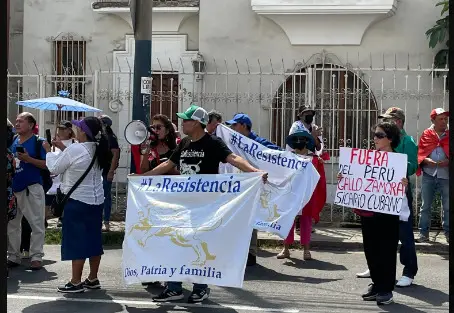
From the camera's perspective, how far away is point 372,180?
737 cm

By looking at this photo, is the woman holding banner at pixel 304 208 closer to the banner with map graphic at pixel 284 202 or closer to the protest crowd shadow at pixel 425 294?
the banner with map graphic at pixel 284 202

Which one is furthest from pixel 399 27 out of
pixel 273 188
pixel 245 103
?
pixel 273 188

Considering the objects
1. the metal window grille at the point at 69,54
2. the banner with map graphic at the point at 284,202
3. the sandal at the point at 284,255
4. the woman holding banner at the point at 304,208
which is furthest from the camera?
the metal window grille at the point at 69,54

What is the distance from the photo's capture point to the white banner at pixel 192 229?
255 inches

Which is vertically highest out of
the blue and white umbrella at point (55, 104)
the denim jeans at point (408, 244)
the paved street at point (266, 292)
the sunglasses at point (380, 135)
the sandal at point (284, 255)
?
the blue and white umbrella at point (55, 104)

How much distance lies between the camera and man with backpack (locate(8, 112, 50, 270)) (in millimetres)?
8758

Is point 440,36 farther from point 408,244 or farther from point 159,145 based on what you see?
point 159,145

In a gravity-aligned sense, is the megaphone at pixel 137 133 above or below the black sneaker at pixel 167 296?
above

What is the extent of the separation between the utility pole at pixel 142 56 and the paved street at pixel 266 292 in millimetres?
2061

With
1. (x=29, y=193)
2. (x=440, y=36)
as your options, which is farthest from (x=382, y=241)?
(x=440, y=36)

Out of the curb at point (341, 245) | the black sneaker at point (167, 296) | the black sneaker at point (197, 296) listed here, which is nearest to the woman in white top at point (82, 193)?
the black sneaker at point (167, 296)

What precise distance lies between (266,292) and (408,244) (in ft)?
4.97

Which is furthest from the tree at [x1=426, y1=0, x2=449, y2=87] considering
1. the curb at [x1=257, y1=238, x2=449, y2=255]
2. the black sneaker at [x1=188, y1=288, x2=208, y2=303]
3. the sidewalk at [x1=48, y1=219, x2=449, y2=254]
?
the black sneaker at [x1=188, y1=288, x2=208, y2=303]
